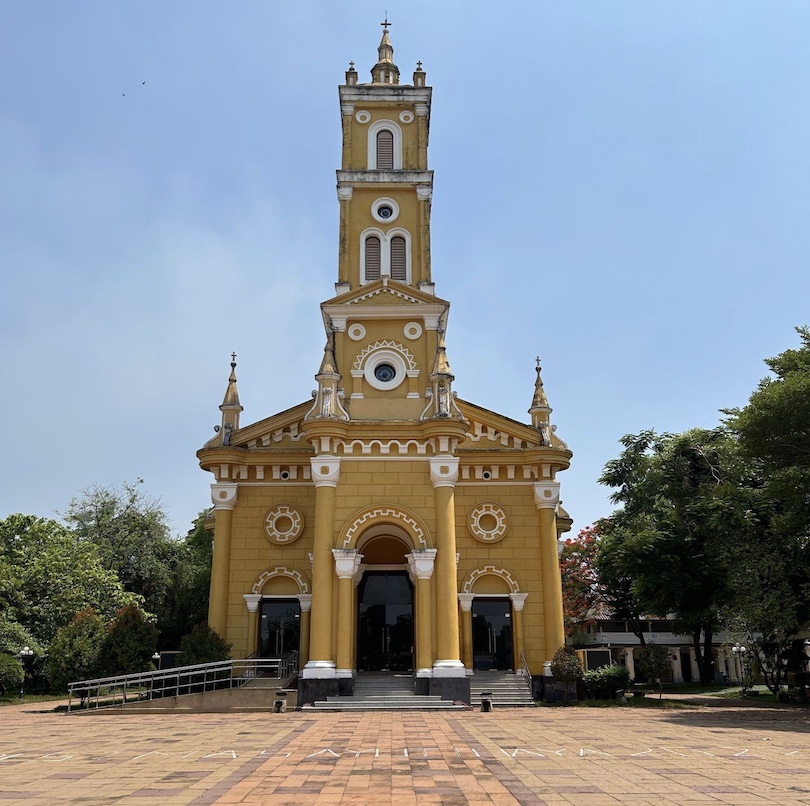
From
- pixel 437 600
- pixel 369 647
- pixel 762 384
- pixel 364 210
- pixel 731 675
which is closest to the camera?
pixel 437 600

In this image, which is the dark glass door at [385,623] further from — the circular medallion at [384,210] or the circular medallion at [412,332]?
the circular medallion at [384,210]

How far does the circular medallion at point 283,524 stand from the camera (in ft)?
94.5

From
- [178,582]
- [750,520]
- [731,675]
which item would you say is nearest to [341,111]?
[750,520]

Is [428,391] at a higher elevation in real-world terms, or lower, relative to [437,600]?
higher

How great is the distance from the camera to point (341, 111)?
1337 inches

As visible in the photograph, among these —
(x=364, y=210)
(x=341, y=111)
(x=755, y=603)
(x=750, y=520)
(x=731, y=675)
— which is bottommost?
(x=731, y=675)

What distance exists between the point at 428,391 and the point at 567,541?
2798 centimetres

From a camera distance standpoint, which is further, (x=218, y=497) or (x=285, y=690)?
(x=218, y=497)

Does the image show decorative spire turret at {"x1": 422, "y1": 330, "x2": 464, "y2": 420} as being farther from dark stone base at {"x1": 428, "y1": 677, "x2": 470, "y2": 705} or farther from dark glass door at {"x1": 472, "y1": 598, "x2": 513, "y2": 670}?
dark stone base at {"x1": 428, "y1": 677, "x2": 470, "y2": 705}

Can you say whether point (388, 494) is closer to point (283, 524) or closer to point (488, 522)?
point (283, 524)

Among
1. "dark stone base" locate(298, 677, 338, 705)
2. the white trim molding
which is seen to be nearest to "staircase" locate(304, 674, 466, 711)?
"dark stone base" locate(298, 677, 338, 705)

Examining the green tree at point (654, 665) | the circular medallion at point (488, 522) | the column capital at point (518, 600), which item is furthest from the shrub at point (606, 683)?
the circular medallion at point (488, 522)

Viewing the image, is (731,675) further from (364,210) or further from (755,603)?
(364,210)

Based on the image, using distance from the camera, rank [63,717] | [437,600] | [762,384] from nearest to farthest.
Answer: [63,717], [437,600], [762,384]
